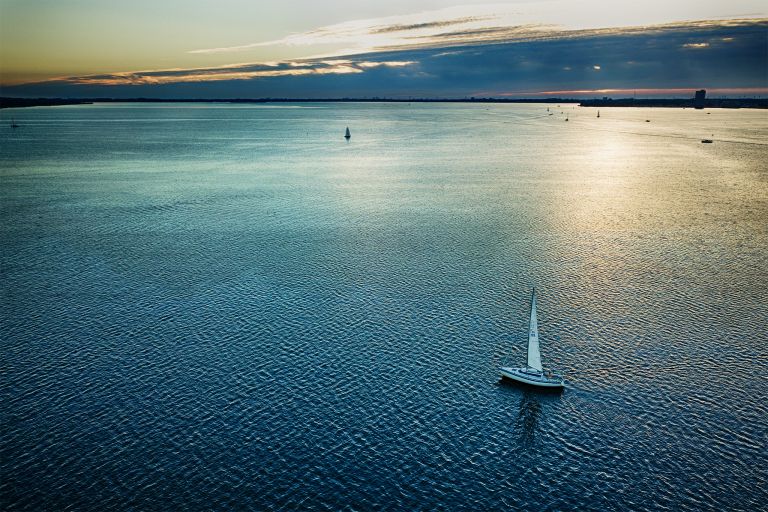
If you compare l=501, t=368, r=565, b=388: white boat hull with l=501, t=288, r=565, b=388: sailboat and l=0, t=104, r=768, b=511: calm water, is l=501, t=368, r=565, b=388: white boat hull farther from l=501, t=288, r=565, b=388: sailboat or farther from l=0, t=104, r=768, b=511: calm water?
l=0, t=104, r=768, b=511: calm water

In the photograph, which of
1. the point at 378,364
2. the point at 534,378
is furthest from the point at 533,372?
the point at 378,364

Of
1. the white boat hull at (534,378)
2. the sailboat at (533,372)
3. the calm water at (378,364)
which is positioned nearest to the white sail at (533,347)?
the sailboat at (533,372)

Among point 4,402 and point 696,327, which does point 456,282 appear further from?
point 4,402

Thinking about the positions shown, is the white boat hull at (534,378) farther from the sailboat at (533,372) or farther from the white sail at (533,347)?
the white sail at (533,347)

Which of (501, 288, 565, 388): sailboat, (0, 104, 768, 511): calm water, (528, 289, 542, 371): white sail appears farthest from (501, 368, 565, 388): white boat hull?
(0, 104, 768, 511): calm water

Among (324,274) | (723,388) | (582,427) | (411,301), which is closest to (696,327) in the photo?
(723,388)

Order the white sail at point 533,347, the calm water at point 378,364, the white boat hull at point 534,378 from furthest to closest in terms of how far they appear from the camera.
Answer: the white sail at point 533,347
the white boat hull at point 534,378
the calm water at point 378,364
